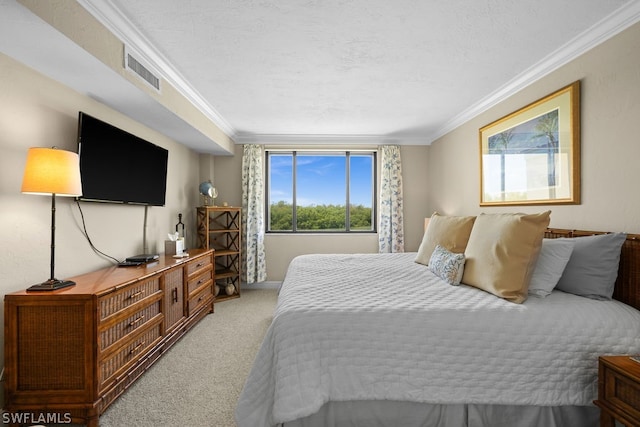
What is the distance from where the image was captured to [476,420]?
1.49m

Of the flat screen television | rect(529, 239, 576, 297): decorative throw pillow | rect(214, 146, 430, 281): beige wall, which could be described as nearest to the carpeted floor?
the flat screen television

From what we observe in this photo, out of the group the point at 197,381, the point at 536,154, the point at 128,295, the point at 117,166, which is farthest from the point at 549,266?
the point at 117,166

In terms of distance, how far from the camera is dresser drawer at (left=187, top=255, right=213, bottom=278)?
126 inches

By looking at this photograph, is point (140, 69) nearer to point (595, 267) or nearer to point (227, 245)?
point (227, 245)

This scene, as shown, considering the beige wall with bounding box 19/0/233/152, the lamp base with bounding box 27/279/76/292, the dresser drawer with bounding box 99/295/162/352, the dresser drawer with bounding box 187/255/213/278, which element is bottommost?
the dresser drawer with bounding box 99/295/162/352

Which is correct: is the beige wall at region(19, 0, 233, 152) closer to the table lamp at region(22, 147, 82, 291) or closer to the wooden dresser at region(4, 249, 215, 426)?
the table lamp at region(22, 147, 82, 291)

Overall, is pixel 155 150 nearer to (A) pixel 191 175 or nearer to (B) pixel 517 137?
(A) pixel 191 175

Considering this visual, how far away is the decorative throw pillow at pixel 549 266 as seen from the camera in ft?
5.97

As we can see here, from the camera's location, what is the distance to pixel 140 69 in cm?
224

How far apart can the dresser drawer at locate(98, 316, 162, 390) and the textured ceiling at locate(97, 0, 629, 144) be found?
2.14 m

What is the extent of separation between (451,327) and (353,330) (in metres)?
0.49

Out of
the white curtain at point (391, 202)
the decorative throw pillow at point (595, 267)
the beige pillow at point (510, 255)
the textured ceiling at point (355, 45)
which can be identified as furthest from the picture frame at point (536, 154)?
the white curtain at point (391, 202)

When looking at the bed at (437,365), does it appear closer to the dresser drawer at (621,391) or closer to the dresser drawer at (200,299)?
the dresser drawer at (621,391)

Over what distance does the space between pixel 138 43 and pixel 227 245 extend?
3.18m
